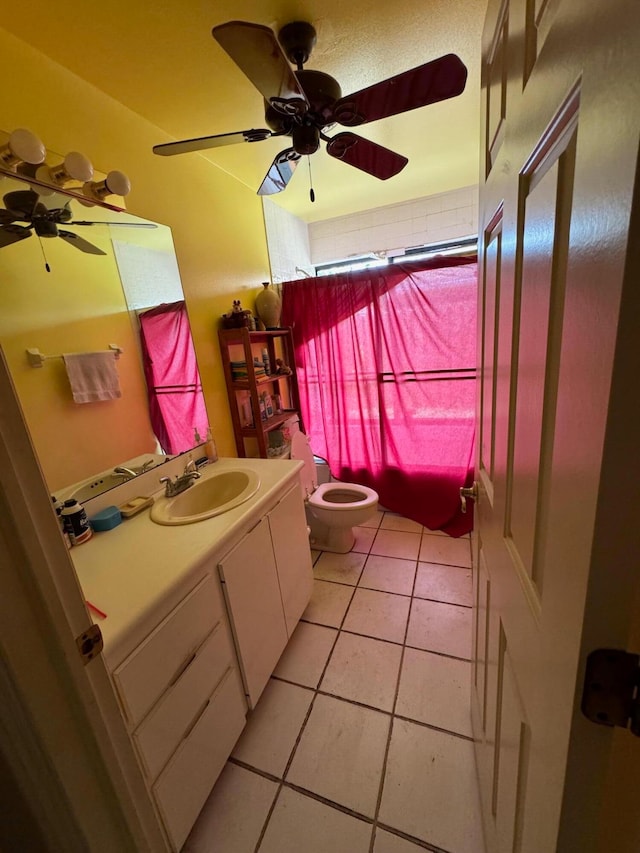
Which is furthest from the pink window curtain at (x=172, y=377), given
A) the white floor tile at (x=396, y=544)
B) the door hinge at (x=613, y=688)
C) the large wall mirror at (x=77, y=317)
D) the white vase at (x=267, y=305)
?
the door hinge at (x=613, y=688)

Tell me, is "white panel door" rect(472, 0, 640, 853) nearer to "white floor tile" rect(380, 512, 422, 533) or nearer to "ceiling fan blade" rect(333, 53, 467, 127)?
"ceiling fan blade" rect(333, 53, 467, 127)

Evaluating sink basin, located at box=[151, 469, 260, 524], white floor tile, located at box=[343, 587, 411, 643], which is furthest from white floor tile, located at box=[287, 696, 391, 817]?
sink basin, located at box=[151, 469, 260, 524]

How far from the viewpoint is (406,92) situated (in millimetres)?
1072

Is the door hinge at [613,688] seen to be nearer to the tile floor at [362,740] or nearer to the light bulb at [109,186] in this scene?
the tile floor at [362,740]

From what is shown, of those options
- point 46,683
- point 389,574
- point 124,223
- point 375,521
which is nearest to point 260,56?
point 124,223

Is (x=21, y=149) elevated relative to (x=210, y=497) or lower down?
elevated

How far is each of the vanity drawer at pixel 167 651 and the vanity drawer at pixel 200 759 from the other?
229mm

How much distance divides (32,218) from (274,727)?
2.06 meters

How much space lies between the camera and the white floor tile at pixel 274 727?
1206 millimetres

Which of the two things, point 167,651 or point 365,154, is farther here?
point 365,154

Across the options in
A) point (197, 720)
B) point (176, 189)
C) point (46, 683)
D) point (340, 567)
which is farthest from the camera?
point (340, 567)

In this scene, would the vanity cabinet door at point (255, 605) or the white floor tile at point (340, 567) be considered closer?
the vanity cabinet door at point (255, 605)

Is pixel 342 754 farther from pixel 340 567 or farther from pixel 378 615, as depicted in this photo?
pixel 340 567

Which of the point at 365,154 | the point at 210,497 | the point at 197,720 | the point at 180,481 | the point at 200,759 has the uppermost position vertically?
the point at 365,154
